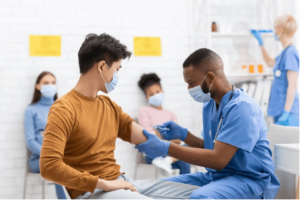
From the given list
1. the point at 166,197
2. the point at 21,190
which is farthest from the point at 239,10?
the point at 21,190

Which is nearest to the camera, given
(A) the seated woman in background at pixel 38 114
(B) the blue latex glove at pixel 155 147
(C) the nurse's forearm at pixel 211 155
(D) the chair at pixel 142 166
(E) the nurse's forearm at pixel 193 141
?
(C) the nurse's forearm at pixel 211 155

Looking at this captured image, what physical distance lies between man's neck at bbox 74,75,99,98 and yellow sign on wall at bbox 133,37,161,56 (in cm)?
173

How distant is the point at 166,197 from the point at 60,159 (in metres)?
0.56

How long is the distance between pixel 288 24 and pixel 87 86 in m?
2.14

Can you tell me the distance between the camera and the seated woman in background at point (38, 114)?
8.95 feet

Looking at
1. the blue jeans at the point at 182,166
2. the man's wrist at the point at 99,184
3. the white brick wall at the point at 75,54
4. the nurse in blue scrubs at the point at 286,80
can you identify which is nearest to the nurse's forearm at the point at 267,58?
the nurse in blue scrubs at the point at 286,80

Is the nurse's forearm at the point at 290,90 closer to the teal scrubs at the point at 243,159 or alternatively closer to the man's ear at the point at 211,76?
the teal scrubs at the point at 243,159

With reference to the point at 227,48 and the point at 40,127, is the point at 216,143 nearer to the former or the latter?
the point at 40,127

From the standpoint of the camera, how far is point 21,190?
292 centimetres

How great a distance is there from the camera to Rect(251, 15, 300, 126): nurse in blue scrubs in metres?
2.79

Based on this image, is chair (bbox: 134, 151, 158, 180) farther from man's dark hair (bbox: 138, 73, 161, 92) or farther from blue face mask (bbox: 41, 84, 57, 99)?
blue face mask (bbox: 41, 84, 57, 99)

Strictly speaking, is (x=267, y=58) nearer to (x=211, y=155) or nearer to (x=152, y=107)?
(x=152, y=107)

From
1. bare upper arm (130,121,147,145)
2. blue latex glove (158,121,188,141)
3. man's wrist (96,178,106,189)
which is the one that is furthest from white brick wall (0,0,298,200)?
man's wrist (96,178,106,189)

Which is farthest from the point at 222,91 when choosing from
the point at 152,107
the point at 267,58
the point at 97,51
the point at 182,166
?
the point at 267,58
